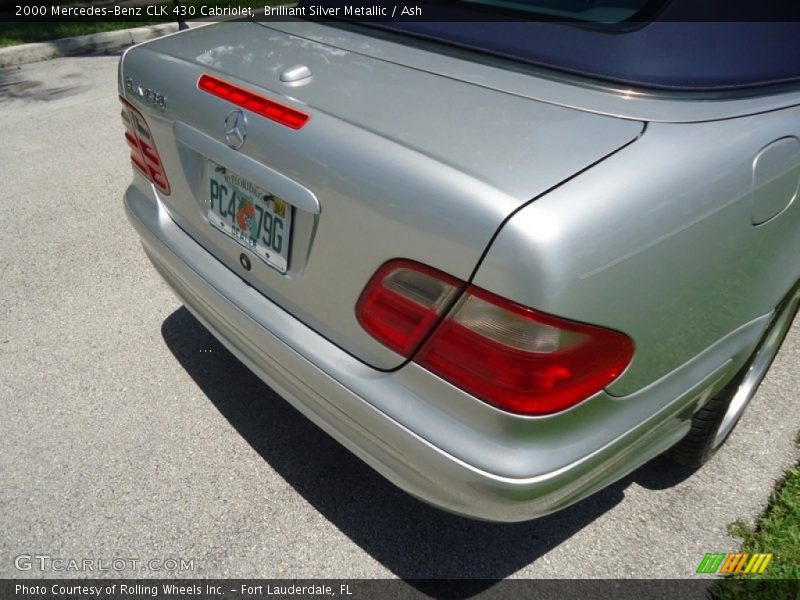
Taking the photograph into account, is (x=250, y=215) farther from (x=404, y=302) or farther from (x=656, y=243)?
(x=656, y=243)

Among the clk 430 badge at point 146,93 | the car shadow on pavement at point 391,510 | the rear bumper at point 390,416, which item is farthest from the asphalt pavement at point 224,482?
the clk 430 badge at point 146,93

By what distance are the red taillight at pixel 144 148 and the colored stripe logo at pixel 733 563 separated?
6.67ft

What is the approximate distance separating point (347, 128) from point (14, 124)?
16.1ft

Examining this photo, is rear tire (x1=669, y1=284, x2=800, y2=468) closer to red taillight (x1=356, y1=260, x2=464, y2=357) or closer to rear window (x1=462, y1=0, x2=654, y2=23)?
rear window (x1=462, y1=0, x2=654, y2=23)

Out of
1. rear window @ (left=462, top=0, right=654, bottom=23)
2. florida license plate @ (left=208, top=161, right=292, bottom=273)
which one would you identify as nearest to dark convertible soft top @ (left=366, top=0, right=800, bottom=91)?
rear window @ (left=462, top=0, right=654, bottom=23)

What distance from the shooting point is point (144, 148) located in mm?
2238

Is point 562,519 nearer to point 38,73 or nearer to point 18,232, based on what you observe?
point 18,232

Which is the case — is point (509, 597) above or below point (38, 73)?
above

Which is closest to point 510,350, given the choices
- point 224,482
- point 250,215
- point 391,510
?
point 250,215

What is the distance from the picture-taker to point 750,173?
5.14 ft

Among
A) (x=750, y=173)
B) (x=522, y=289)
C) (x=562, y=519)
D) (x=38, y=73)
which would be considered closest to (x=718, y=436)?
(x=562, y=519)

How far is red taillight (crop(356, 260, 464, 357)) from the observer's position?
1.41 meters

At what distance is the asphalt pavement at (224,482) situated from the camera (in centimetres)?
204

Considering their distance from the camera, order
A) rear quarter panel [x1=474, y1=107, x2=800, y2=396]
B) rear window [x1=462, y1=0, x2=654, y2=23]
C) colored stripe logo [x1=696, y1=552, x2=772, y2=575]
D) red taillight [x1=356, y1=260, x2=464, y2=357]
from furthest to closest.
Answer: colored stripe logo [x1=696, y1=552, x2=772, y2=575] → rear window [x1=462, y1=0, x2=654, y2=23] → red taillight [x1=356, y1=260, x2=464, y2=357] → rear quarter panel [x1=474, y1=107, x2=800, y2=396]
